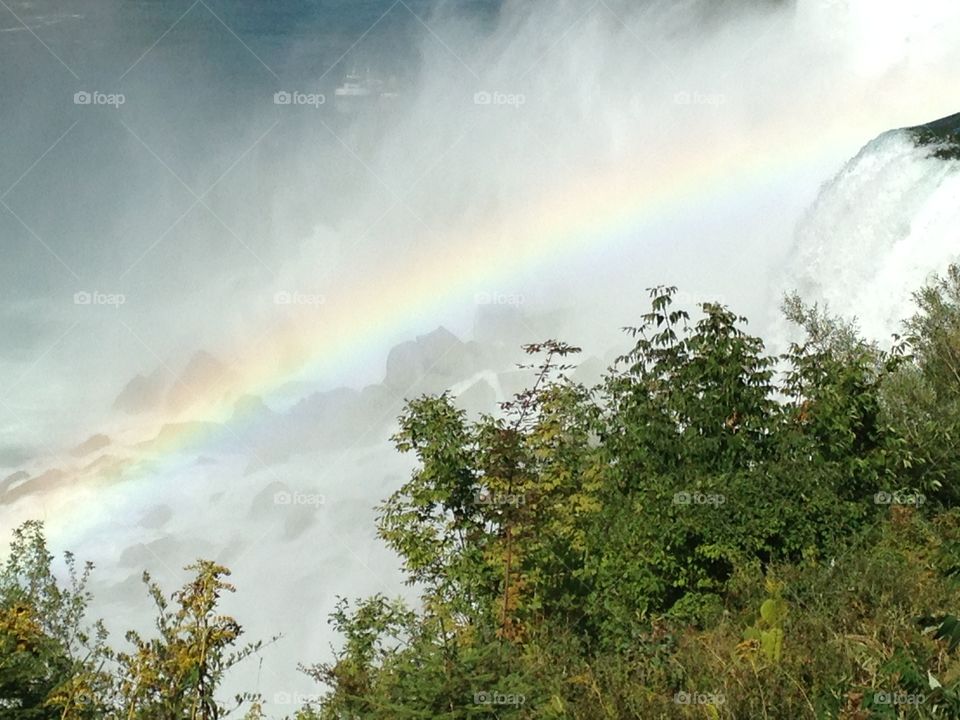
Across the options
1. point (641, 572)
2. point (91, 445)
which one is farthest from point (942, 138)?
point (91, 445)

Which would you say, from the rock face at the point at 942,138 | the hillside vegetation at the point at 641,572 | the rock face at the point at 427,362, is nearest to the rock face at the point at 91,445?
the rock face at the point at 427,362

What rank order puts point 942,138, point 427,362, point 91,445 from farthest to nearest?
point 427,362, point 91,445, point 942,138

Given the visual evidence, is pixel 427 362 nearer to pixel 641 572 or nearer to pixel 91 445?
pixel 91 445

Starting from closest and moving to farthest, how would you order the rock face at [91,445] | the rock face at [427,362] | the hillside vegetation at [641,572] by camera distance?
the hillside vegetation at [641,572], the rock face at [91,445], the rock face at [427,362]

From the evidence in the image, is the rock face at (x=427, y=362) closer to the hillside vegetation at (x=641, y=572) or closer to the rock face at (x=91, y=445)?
the rock face at (x=91, y=445)

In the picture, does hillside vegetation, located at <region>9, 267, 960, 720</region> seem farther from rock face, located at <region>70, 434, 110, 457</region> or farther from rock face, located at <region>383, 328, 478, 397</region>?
rock face, located at <region>383, 328, 478, 397</region>

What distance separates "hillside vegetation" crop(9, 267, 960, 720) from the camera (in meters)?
6.20

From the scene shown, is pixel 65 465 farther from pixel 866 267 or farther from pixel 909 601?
pixel 909 601

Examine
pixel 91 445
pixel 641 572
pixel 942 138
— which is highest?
pixel 91 445

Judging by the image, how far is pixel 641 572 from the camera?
11.3 meters

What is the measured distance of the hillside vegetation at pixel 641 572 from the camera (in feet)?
20.3

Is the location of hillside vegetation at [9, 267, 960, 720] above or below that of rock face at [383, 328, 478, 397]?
below

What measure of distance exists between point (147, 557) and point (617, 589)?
13850 cm

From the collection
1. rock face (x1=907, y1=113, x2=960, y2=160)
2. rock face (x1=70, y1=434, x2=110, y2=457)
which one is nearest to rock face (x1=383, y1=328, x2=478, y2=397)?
rock face (x1=70, y1=434, x2=110, y2=457)
